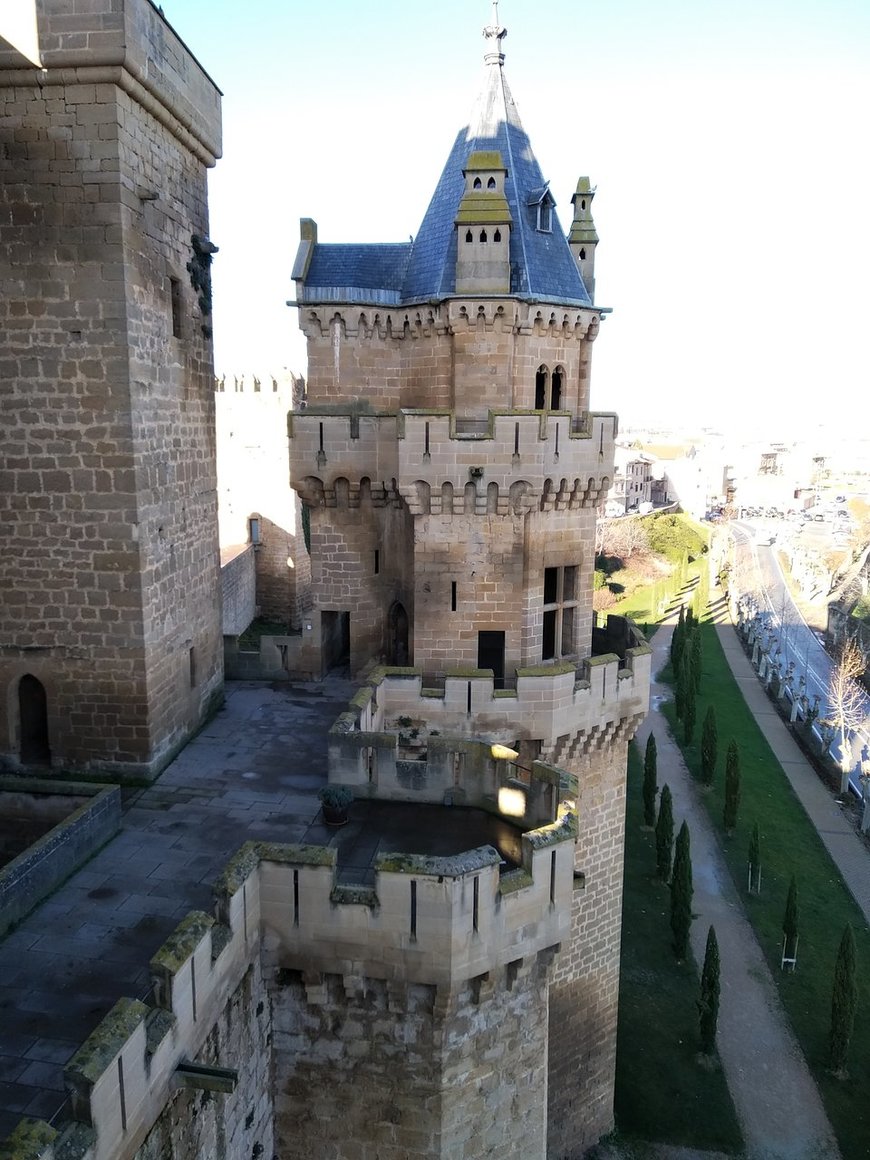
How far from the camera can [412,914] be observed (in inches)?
387

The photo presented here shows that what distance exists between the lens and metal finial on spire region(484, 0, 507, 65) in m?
17.3

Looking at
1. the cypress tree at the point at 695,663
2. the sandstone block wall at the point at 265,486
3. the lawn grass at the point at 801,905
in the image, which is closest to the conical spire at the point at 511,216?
the lawn grass at the point at 801,905

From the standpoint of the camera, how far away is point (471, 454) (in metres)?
15.4

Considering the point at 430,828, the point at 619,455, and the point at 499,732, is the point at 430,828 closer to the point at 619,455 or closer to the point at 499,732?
the point at 499,732

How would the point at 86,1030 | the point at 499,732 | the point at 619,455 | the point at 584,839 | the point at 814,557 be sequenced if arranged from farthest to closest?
1. the point at 619,455
2. the point at 814,557
3. the point at 584,839
4. the point at 499,732
5. the point at 86,1030

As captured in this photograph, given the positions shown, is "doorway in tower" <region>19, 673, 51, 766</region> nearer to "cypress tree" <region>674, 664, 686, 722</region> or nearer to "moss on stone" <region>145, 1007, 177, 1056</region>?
"moss on stone" <region>145, 1007, 177, 1056</region>

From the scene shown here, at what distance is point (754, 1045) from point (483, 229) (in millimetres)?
21363

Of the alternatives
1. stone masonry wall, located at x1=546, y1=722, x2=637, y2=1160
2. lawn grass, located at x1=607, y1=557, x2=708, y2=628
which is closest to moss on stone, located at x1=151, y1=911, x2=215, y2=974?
stone masonry wall, located at x1=546, y1=722, x2=637, y2=1160

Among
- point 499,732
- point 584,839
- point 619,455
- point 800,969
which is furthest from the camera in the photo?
point 619,455

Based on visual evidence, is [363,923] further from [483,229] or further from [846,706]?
[846,706]

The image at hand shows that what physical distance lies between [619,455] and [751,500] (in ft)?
172

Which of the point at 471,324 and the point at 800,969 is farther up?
the point at 471,324

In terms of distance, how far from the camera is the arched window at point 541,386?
55.2 feet

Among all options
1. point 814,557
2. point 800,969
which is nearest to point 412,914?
point 800,969
